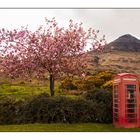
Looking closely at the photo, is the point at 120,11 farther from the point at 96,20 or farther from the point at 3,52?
the point at 3,52

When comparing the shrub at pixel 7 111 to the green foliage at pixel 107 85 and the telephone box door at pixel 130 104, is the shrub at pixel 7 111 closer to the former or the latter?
the green foliage at pixel 107 85

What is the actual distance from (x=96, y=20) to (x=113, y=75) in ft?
4.63

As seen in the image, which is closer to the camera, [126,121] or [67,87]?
[126,121]

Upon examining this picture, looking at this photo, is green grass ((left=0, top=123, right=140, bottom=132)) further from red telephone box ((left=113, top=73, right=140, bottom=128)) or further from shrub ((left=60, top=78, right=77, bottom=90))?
shrub ((left=60, top=78, right=77, bottom=90))

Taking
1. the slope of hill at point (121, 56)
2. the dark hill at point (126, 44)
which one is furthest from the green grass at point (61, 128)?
the dark hill at point (126, 44)

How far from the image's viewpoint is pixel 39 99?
11.5 m

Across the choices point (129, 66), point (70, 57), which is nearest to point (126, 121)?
point (129, 66)

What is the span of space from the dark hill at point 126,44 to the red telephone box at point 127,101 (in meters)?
0.85

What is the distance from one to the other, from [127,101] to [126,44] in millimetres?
1467

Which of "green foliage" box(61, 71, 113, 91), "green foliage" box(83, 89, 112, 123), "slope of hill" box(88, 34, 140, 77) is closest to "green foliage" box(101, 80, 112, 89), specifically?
"green foliage" box(61, 71, 113, 91)

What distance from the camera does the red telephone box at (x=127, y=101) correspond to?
10961 millimetres

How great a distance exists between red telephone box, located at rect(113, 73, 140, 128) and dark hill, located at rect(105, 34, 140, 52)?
0.85 metres

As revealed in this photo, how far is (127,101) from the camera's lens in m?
11.0

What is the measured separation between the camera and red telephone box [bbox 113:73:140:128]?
11.0 meters
